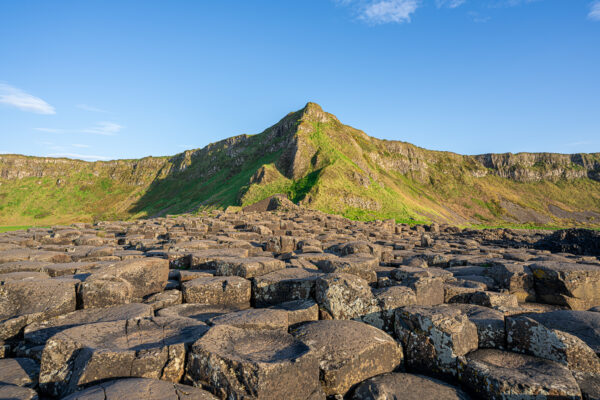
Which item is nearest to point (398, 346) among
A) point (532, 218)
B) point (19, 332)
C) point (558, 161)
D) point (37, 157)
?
point (19, 332)

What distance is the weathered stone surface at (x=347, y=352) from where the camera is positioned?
3340 millimetres

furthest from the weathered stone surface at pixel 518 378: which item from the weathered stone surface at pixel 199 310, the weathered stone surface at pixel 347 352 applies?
the weathered stone surface at pixel 199 310

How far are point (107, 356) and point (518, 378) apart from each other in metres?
4.25

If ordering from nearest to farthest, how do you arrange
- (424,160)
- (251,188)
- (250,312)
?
(250,312), (251,188), (424,160)

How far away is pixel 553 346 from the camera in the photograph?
11.9ft

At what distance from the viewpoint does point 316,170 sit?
6062 centimetres

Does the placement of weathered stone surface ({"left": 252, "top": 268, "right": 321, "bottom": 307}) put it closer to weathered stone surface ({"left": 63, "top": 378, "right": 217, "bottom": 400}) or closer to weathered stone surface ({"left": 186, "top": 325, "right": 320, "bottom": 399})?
weathered stone surface ({"left": 186, "top": 325, "right": 320, "bottom": 399})

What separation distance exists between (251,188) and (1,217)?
83.9 m

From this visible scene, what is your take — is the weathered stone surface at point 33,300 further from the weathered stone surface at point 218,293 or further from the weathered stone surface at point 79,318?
the weathered stone surface at point 218,293

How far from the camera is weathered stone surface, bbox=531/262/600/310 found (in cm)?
647

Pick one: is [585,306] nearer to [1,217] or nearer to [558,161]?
[1,217]

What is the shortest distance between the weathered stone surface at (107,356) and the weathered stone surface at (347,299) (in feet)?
6.43

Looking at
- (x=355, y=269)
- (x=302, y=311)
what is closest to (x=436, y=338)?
(x=302, y=311)

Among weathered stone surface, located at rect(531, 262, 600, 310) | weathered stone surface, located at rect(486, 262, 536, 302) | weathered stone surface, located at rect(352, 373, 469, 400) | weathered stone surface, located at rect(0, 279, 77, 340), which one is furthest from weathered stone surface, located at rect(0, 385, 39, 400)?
weathered stone surface, located at rect(531, 262, 600, 310)
